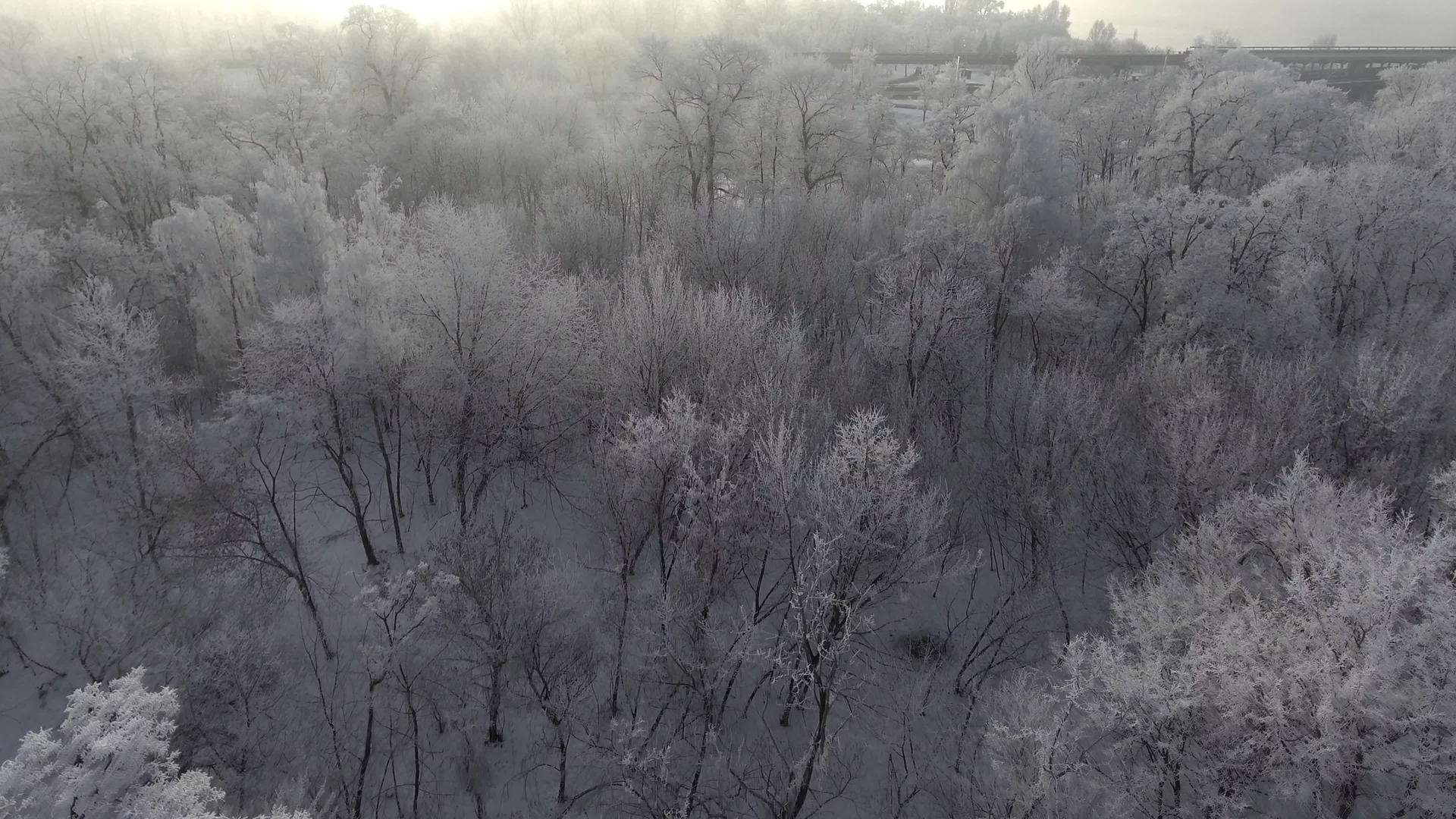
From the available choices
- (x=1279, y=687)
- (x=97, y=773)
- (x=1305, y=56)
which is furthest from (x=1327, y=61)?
(x=97, y=773)

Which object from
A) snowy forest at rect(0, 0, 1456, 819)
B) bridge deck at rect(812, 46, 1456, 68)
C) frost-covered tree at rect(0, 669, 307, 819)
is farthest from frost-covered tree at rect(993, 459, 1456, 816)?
bridge deck at rect(812, 46, 1456, 68)

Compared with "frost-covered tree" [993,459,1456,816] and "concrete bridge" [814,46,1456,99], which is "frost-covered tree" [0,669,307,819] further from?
"concrete bridge" [814,46,1456,99]

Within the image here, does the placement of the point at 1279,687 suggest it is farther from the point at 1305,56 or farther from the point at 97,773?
the point at 1305,56

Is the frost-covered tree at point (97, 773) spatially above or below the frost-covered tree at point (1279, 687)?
above

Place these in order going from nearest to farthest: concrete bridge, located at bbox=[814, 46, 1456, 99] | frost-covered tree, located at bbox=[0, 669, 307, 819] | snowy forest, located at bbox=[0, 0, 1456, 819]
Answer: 1. frost-covered tree, located at bbox=[0, 669, 307, 819]
2. snowy forest, located at bbox=[0, 0, 1456, 819]
3. concrete bridge, located at bbox=[814, 46, 1456, 99]

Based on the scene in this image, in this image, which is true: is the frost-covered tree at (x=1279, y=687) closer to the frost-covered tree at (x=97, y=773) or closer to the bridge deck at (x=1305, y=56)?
the frost-covered tree at (x=97, y=773)

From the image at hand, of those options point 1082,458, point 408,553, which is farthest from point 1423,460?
point 408,553

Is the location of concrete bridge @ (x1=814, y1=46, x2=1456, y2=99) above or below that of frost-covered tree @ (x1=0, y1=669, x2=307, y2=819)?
above

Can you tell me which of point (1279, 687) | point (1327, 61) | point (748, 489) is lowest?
point (1279, 687)

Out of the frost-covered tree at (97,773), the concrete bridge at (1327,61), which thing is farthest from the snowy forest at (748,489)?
the concrete bridge at (1327,61)

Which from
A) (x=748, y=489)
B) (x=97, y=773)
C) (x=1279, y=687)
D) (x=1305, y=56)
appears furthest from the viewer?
(x=1305, y=56)
